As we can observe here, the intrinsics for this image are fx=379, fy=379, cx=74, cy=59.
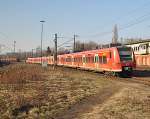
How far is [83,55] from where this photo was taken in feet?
168

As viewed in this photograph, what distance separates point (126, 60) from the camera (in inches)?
1335

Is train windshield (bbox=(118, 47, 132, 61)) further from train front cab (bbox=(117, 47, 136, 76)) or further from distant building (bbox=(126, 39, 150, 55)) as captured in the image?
distant building (bbox=(126, 39, 150, 55))

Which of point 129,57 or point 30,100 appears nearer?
point 30,100

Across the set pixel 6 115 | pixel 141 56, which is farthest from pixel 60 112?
pixel 141 56

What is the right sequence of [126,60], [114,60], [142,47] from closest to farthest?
[126,60] < [114,60] < [142,47]

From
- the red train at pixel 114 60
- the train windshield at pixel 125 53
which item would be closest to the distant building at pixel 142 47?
the red train at pixel 114 60

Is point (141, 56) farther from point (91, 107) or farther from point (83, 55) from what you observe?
point (91, 107)

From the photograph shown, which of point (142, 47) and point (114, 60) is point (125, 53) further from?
point (142, 47)

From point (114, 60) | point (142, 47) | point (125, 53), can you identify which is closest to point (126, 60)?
point (125, 53)

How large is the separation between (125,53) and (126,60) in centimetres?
71

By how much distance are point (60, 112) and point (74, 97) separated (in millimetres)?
4299

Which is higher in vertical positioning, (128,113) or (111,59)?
(111,59)

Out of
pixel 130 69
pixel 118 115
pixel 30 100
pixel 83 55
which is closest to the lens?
pixel 118 115

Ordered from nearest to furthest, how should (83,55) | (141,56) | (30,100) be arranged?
(30,100), (83,55), (141,56)
